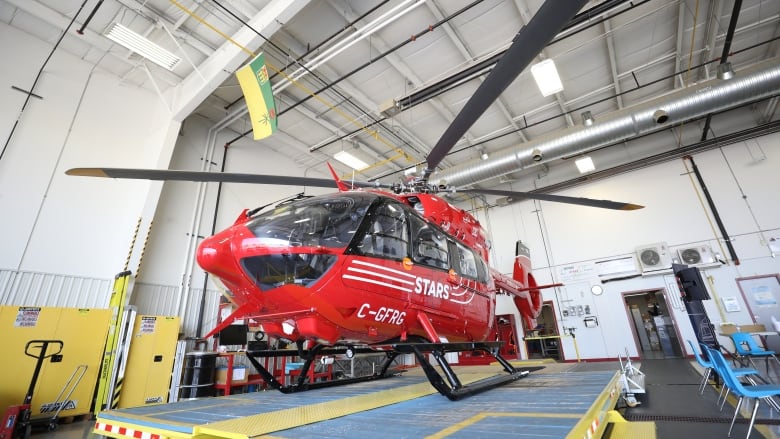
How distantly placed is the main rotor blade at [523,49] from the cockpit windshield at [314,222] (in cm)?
120

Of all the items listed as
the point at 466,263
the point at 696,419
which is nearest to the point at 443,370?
the point at 466,263

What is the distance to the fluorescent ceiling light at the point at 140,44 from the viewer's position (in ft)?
17.8

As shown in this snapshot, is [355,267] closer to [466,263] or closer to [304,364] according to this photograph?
[304,364]

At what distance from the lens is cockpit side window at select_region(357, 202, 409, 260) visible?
2734 millimetres

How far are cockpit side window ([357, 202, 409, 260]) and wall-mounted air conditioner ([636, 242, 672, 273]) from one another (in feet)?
34.4

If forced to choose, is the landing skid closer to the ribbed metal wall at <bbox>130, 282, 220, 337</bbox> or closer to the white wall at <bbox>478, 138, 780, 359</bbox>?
the ribbed metal wall at <bbox>130, 282, 220, 337</bbox>

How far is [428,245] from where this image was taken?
337 centimetres

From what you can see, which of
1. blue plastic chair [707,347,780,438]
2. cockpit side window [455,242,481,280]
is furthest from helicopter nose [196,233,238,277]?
blue plastic chair [707,347,780,438]

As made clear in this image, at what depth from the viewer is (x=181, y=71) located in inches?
295

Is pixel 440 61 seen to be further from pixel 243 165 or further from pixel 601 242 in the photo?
pixel 601 242

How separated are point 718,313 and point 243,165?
14.0 m

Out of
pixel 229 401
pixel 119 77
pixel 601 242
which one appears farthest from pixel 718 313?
pixel 119 77

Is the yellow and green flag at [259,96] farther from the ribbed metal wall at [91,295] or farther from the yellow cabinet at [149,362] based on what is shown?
the ribbed metal wall at [91,295]

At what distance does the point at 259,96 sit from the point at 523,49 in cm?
Result: 436
